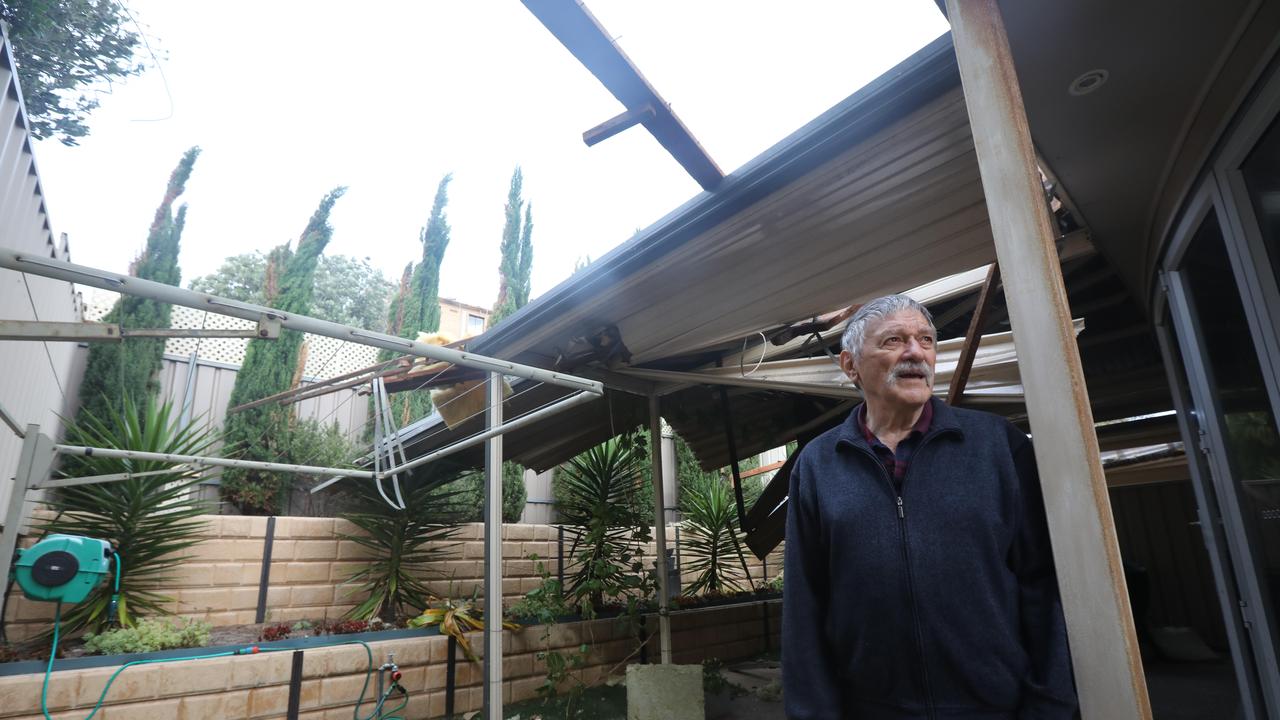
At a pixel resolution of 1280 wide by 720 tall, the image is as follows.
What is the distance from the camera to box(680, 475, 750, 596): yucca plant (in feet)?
23.8

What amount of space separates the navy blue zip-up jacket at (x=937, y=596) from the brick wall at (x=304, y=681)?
3997 millimetres

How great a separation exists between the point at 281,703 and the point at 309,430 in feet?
13.5

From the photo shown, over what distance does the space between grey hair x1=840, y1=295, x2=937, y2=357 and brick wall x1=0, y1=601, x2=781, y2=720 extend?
4234 millimetres

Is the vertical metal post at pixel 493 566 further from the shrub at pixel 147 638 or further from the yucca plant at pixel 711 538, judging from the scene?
the yucca plant at pixel 711 538

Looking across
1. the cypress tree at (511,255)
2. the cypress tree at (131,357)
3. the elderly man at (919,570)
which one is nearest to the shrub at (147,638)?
the cypress tree at (131,357)

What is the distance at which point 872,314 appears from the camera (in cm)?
143

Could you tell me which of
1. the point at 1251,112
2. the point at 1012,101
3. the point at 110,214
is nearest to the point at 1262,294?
the point at 1251,112

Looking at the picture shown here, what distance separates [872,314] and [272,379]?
27.0 feet

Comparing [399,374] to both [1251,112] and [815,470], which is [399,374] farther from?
[1251,112]

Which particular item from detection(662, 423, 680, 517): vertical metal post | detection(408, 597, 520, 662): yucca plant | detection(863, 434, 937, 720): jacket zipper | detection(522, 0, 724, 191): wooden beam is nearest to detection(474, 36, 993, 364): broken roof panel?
detection(522, 0, 724, 191): wooden beam

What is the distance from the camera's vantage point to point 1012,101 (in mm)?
1217

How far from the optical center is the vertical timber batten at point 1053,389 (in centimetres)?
97

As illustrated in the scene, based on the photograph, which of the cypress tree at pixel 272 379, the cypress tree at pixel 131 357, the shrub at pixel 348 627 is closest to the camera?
the shrub at pixel 348 627

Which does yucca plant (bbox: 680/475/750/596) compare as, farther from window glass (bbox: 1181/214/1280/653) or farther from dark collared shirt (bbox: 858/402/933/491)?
dark collared shirt (bbox: 858/402/933/491)
